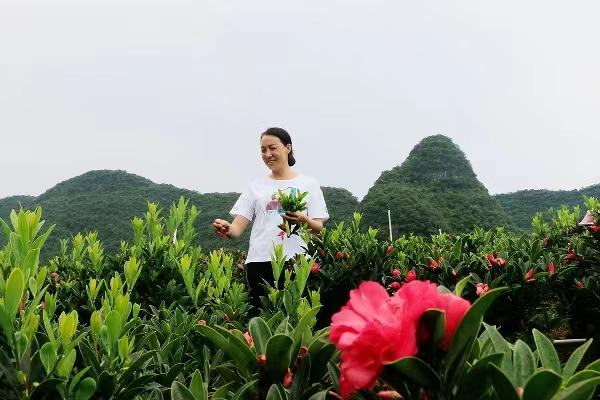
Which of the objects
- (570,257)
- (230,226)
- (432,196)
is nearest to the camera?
(230,226)

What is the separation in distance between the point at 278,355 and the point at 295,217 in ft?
7.08

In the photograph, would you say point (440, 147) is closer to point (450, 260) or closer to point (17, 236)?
point (450, 260)

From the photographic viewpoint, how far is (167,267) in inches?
121

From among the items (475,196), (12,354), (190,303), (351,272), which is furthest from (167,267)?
(475,196)

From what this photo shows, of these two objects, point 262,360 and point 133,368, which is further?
point 133,368

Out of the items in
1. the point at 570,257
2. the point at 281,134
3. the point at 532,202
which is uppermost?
the point at 281,134

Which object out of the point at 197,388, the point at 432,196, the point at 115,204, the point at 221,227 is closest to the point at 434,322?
the point at 197,388

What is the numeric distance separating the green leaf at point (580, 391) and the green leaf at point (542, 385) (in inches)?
0.5

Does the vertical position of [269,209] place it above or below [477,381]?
above

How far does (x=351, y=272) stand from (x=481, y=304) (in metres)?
2.97

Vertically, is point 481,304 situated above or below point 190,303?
above

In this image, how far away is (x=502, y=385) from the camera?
73cm

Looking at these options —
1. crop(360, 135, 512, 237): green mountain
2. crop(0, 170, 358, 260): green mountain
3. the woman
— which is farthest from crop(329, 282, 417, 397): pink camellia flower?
crop(0, 170, 358, 260): green mountain

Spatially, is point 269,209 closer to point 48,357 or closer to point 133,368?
point 133,368
